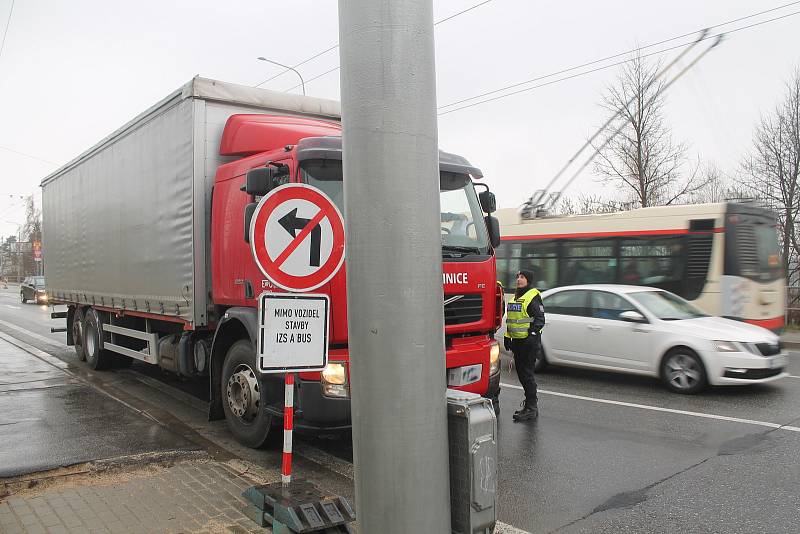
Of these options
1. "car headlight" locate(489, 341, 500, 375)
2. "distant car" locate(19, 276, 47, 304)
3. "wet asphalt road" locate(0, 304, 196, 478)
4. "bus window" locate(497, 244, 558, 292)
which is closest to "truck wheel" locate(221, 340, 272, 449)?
"wet asphalt road" locate(0, 304, 196, 478)

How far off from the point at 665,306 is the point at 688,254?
336cm

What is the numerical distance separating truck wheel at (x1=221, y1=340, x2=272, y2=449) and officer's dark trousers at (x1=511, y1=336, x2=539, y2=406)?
125 inches

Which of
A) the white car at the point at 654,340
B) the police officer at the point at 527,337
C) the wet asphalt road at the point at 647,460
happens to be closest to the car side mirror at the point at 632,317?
the white car at the point at 654,340

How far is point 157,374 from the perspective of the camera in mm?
10398

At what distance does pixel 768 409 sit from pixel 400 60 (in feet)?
24.4

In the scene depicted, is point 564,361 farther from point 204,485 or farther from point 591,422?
point 204,485

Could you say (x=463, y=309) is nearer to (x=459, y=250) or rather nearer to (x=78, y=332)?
(x=459, y=250)

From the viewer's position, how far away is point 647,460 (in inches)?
231

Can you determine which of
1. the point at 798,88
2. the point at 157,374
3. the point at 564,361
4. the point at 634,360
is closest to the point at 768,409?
the point at 634,360

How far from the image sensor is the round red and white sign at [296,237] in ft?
13.4

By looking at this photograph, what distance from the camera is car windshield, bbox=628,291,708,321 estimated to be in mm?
9523

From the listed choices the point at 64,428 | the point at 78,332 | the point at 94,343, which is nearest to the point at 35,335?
the point at 78,332

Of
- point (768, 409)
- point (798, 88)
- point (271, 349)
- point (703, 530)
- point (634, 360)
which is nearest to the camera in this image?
point (271, 349)

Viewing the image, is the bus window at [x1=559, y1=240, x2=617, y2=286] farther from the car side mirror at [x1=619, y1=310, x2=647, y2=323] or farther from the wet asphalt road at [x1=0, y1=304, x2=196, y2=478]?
the wet asphalt road at [x1=0, y1=304, x2=196, y2=478]
